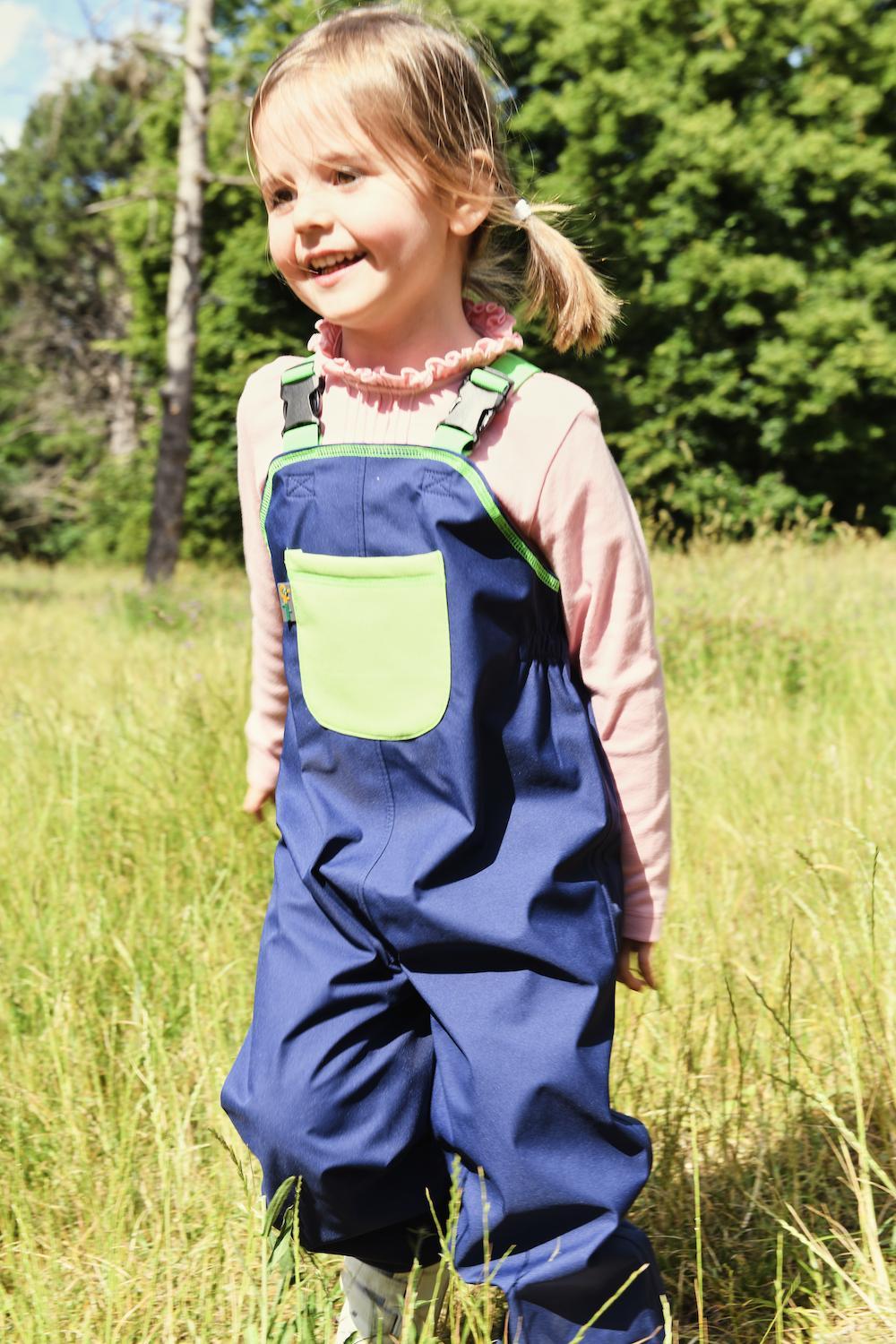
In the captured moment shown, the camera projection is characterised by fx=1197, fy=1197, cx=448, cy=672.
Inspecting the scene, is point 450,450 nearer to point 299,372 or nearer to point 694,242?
point 299,372

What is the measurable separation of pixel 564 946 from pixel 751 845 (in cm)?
173

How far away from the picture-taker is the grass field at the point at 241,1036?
1670mm

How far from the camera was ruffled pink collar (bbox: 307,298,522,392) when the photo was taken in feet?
4.76

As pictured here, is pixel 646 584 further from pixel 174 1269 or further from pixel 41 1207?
pixel 41 1207

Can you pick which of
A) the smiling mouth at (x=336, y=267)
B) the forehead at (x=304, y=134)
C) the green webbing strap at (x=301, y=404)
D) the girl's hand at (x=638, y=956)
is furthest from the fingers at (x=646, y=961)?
the forehead at (x=304, y=134)

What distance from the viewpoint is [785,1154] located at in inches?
79.9

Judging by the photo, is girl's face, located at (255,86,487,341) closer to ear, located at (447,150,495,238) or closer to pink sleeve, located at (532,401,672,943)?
ear, located at (447,150,495,238)

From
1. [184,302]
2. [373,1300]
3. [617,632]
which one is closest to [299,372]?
[617,632]

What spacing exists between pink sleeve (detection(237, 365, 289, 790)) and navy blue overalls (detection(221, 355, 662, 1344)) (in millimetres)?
141

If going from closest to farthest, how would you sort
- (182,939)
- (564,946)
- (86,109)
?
(564,946), (182,939), (86,109)

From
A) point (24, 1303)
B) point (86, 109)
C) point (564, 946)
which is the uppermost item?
point (86, 109)

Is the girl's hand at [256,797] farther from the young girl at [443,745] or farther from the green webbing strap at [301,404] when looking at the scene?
the green webbing strap at [301,404]

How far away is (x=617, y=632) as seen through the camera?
1435mm

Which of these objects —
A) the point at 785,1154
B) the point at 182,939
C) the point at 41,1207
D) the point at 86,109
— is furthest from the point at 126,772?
the point at 86,109
